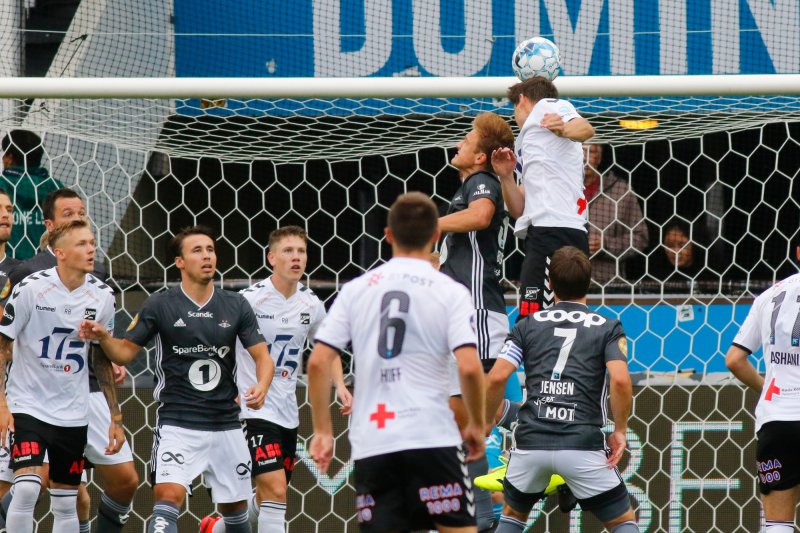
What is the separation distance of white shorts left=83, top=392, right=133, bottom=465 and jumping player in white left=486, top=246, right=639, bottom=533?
2.45 metres

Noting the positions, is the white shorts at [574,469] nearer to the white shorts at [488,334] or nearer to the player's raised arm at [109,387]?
the white shorts at [488,334]

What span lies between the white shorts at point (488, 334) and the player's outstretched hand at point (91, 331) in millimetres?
1758

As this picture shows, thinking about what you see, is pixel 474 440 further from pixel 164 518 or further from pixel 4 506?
pixel 4 506

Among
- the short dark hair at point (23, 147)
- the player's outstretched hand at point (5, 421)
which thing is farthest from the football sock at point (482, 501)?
the short dark hair at point (23, 147)

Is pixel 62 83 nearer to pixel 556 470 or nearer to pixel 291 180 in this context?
pixel 291 180

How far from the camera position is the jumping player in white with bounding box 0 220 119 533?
619 cm

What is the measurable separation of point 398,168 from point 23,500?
13.7ft

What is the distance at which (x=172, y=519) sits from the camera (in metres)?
5.86

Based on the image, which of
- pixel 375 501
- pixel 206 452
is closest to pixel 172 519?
pixel 206 452

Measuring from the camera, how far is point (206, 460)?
6.10m

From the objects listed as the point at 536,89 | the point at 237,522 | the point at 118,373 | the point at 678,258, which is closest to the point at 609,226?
the point at 678,258

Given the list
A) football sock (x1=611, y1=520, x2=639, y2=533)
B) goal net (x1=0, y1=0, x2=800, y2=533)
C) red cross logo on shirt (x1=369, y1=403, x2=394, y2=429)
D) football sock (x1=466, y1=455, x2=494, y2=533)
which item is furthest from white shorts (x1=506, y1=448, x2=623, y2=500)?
goal net (x1=0, y1=0, x2=800, y2=533)

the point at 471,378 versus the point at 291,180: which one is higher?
the point at 291,180

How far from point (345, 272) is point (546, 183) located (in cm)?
309
